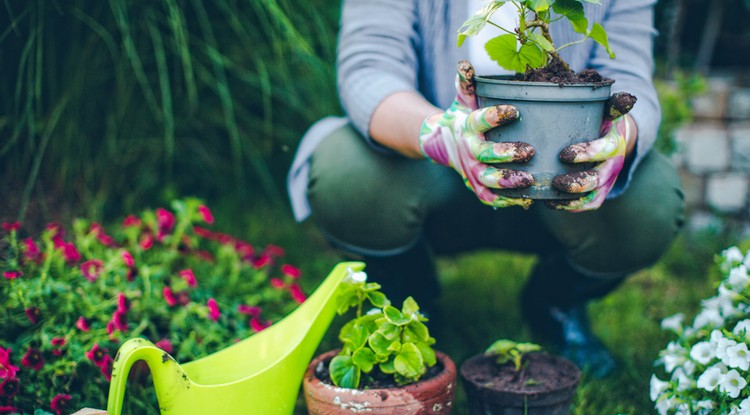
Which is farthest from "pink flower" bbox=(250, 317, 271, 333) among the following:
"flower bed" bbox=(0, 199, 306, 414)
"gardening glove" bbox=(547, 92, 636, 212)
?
"gardening glove" bbox=(547, 92, 636, 212)

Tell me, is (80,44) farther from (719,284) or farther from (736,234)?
(736,234)

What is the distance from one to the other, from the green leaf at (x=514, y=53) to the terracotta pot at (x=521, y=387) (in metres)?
0.47

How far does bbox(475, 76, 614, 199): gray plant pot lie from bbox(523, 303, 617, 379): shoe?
1.89 ft

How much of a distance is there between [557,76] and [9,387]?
36.2 inches

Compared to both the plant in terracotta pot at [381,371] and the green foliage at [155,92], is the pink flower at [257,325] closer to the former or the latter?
the plant in terracotta pot at [381,371]

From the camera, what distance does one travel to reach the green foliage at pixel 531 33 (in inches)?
34.9

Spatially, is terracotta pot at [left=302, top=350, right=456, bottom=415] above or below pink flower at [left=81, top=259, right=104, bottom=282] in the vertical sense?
above

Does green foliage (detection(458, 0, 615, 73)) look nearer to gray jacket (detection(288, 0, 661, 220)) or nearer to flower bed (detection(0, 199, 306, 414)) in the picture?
gray jacket (detection(288, 0, 661, 220))

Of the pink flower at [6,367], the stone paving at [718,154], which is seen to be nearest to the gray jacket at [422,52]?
the pink flower at [6,367]

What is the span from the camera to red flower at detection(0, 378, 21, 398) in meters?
1.03

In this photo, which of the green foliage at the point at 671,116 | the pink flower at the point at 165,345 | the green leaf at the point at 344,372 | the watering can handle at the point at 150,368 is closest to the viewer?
the watering can handle at the point at 150,368

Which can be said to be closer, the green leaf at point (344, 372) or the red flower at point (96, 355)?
the green leaf at point (344, 372)

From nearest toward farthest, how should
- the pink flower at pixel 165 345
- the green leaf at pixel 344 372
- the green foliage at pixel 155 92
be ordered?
the green leaf at pixel 344 372
the pink flower at pixel 165 345
the green foliage at pixel 155 92

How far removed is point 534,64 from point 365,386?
518 mm
